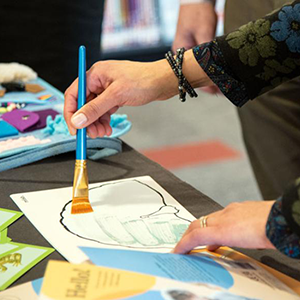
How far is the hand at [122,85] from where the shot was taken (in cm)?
96

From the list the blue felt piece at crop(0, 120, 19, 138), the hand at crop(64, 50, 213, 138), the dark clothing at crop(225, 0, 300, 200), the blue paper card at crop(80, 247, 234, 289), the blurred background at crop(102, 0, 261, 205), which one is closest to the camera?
the blue paper card at crop(80, 247, 234, 289)

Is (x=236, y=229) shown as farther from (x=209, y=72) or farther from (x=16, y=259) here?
(x=209, y=72)

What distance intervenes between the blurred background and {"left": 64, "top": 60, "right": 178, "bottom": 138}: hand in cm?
143

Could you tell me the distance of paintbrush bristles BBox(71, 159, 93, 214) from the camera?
844 mm

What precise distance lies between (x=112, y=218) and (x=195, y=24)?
0.68 metres

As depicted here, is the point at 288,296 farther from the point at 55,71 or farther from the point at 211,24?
the point at 55,71

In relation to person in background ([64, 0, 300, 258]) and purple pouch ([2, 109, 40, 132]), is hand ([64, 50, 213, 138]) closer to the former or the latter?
person in background ([64, 0, 300, 258])

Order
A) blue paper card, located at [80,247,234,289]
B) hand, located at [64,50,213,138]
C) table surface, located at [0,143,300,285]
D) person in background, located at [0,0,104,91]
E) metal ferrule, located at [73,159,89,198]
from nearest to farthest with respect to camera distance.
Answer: blue paper card, located at [80,247,234,289]
table surface, located at [0,143,300,285]
metal ferrule, located at [73,159,89,198]
hand, located at [64,50,213,138]
person in background, located at [0,0,104,91]

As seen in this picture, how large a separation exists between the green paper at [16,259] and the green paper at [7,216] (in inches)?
2.1

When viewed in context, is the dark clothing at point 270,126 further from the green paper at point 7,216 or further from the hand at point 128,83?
the green paper at point 7,216

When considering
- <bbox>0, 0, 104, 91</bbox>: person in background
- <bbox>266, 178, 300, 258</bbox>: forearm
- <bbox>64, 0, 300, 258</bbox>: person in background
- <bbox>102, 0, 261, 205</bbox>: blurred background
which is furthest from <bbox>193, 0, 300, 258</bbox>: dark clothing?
<bbox>102, 0, 261, 205</bbox>: blurred background

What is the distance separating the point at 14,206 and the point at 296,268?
0.41 metres

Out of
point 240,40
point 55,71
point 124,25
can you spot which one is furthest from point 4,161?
point 124,25

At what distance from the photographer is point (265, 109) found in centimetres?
136
